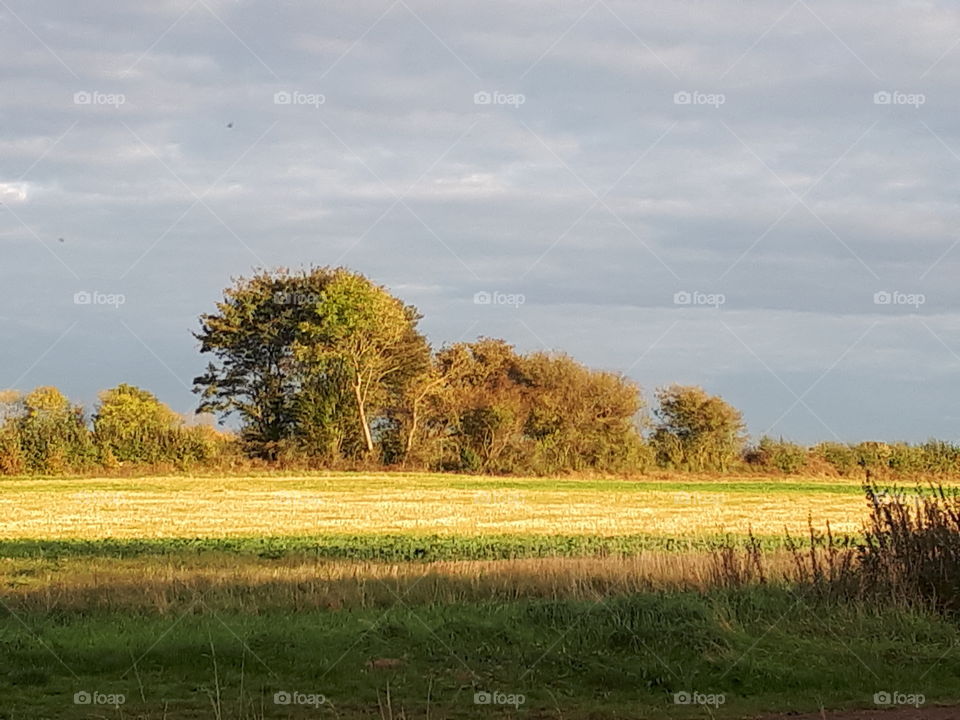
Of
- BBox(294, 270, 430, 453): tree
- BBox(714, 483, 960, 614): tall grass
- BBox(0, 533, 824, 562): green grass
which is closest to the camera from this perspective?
BBox(714, 483, 960, 614): tall grass

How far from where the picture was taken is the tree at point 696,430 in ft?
219

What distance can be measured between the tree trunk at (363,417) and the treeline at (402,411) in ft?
0.27

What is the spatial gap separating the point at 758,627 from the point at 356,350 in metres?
55.0

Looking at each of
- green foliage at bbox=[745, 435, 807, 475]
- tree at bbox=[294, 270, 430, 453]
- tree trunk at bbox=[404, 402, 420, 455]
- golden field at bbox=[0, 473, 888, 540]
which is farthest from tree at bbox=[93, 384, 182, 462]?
green foliage at bbox=[745, 435, 807, 475]

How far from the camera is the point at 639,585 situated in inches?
610

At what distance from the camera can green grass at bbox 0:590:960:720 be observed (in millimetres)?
10211

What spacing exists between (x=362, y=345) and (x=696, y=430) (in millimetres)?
20779

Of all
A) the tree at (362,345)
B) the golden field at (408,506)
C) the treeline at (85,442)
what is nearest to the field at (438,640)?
the golden field at (408,506)

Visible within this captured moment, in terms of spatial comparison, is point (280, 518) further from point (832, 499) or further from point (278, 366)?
point (278, 366)

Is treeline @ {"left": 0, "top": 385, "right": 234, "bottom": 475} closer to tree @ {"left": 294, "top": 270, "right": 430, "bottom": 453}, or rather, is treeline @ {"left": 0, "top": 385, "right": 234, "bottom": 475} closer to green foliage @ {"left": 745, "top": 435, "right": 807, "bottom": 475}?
tree @ {"left": 294, "top": 270, "right": 430, "bottom": 453}

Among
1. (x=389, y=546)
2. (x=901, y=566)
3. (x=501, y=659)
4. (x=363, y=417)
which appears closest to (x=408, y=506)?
(x=389, y=546)

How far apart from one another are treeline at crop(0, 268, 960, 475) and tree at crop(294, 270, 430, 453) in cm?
8

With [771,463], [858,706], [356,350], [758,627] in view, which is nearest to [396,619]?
[758,627]

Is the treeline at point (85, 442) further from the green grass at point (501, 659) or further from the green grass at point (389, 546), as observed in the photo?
the green grass at point (501, 659)
